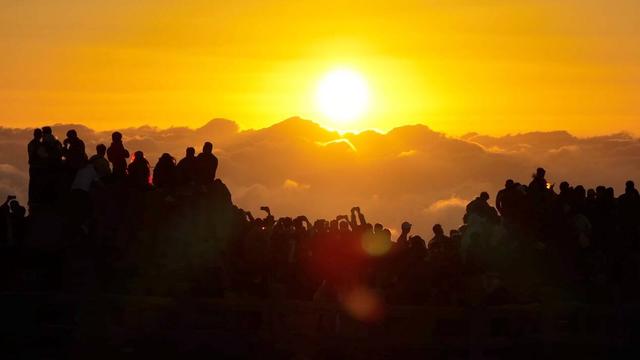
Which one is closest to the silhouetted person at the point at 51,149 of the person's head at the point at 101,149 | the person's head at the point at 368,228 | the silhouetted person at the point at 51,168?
the silhouetted person at the point at 51,168

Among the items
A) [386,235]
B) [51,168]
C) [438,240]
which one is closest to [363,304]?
[386,235]

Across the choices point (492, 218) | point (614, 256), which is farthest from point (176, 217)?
point (614, 256)

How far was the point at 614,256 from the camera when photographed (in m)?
36.9

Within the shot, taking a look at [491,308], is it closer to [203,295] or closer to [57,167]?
[203,295]

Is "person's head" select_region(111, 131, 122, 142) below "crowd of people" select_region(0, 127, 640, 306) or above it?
above

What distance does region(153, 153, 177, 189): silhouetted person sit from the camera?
115ft

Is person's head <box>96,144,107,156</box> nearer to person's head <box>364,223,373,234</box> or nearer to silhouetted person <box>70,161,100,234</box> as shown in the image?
silhouetted person <box>70,161,100,234</box>

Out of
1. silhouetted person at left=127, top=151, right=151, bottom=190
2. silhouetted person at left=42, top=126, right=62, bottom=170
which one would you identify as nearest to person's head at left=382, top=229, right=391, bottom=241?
silhouetted person at left=127, top=151, right=151, bottom=190

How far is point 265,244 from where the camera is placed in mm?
33594

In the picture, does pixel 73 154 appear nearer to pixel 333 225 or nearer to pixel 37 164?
pixel 37 164

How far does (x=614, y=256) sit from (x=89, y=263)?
38.7 ft

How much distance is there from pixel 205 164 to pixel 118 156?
2220 millimetres

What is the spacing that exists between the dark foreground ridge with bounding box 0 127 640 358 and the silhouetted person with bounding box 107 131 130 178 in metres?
0.04

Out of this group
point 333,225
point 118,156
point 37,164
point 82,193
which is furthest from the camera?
point 118,156
